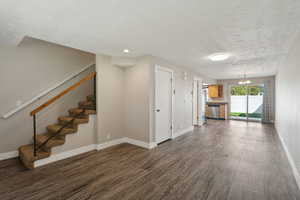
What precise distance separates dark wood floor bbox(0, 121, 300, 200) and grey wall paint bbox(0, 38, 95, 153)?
663mm

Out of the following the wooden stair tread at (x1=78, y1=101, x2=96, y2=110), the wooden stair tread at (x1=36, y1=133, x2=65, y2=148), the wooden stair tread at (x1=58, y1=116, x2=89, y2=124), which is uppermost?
the wooden stair tread at (x1=78, y1=101, x2=96, y2=110)

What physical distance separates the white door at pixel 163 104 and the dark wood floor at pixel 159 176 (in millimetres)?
677

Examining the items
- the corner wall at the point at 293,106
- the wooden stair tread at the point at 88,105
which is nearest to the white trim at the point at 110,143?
the wooden stair tread at the point at 88,105

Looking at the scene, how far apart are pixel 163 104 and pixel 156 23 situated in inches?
93.6

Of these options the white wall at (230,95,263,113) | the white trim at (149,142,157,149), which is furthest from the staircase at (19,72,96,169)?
the white wall at (230,95,263,113)

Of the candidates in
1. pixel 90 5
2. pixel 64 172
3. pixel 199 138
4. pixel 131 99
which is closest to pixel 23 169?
pixel 64 172

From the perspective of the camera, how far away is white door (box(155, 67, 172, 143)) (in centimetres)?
380

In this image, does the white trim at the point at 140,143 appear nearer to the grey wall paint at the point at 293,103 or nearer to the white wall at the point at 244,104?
the grey wall paint at the point at 293,103

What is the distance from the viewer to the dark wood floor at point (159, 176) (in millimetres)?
1870

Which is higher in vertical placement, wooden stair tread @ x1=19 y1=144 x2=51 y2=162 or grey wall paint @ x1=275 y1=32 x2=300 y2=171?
grey wall paint @ x1=275 y1=32 x2=300 y2=171

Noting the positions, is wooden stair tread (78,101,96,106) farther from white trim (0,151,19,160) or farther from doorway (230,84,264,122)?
doorway (230,84,264,122)

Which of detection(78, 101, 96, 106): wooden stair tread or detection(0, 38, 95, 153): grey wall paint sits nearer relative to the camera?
detection(0, 38, 95, 153): grey wall paint

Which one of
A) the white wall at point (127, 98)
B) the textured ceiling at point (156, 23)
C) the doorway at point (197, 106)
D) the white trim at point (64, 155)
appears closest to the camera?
the textured ceiling at point (156, 23)

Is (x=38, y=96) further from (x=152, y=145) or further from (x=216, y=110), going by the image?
(x=216, y=110)
